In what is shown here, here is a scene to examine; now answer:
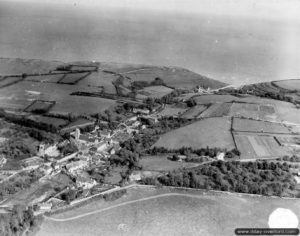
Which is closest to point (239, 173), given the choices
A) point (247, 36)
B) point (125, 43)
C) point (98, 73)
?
point (98, 73)

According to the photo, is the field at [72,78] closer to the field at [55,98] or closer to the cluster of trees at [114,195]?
the field at [55,98]

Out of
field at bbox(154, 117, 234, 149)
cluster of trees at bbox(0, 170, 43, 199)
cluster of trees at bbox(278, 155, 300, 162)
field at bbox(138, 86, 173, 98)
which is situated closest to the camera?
cluster of trees at bbox(0, 170, 43, 199)

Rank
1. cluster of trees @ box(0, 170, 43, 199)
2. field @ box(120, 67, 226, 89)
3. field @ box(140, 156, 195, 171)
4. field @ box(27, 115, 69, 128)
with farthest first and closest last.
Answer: field @ box(120, 67, 226, 89) → field @ box(27, 115, 69, 128) → field @ box(140, 156, 195, 171) → cluster of trees @ box(0, 170, 43, 199)

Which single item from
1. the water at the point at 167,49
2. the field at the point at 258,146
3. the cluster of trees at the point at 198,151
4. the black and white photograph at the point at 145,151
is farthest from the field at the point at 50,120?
the water at the point at 167,49

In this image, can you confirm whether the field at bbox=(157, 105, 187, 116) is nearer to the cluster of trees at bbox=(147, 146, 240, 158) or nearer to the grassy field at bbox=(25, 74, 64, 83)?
the cluster of trees at bbox=(147, 146, 240, 158)

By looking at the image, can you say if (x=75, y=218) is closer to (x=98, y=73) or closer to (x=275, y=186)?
→ (x=275, y=186)

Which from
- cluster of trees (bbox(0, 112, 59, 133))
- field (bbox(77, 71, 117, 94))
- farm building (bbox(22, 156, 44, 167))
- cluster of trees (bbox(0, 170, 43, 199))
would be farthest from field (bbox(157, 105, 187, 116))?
cluster of trees (bbox(0, 170, 43, 199))
